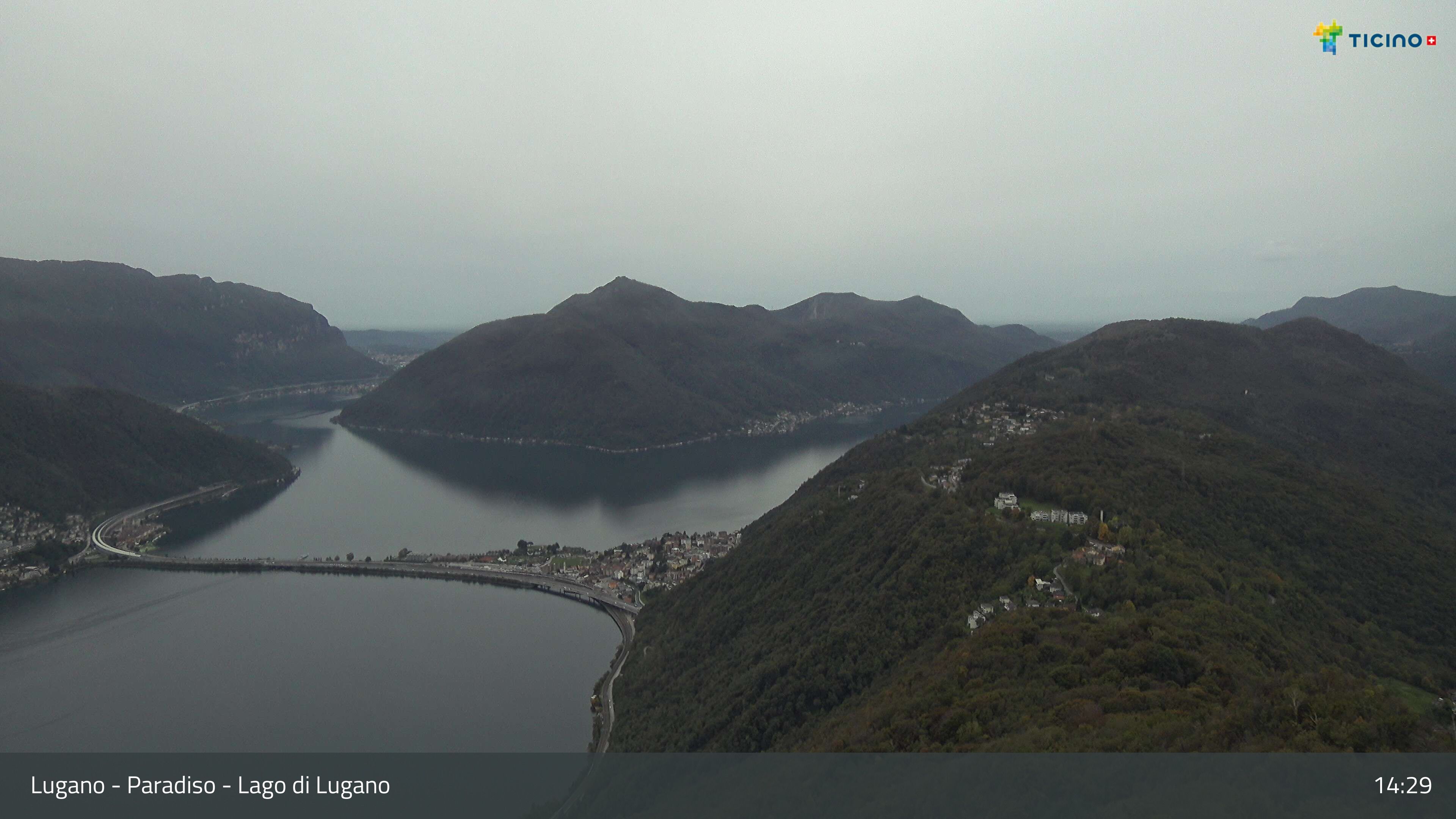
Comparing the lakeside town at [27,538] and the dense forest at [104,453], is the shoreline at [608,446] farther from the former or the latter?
the lakeside town at [27,538]

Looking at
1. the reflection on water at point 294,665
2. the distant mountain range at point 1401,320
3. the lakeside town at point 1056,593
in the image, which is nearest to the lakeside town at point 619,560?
the reflection on water at point 294,665

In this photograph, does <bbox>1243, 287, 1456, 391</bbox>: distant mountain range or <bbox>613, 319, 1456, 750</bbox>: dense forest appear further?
<bbox>1243, 287, 1456, 391</bbox>: distant mountain range

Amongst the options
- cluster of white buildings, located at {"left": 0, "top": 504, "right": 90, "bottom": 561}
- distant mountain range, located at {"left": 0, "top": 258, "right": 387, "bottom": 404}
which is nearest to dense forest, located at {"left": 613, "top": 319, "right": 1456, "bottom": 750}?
→ cluster of white buildings, located at {"left": 0, "top": 504, "right": 90, "bottom": 561}

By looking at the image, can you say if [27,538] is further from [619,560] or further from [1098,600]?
[1098,600]

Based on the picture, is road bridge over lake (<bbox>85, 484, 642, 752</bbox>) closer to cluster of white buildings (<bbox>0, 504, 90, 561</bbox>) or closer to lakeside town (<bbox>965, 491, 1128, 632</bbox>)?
cluster of white buildings (<bbox>0, 504, 90, 561</bbox>)

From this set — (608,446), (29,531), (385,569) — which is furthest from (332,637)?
(608,446)
